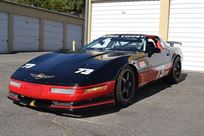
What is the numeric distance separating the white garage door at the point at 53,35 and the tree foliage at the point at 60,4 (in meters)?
12.9

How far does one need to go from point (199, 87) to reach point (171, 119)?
358 cm

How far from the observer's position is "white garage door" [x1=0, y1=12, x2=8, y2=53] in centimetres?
2283

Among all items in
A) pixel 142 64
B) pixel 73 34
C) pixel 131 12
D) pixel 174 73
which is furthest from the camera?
pixel 73 34

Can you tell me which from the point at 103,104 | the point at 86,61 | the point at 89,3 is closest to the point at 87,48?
the point at 86,61

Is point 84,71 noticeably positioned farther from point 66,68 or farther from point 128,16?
point 128,16

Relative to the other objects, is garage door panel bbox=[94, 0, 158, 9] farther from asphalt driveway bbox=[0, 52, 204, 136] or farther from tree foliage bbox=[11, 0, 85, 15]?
tree foliage bbox=[11, 0, 85, 15]

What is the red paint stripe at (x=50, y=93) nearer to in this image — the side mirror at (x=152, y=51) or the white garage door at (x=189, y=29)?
the side mirror at (x=152, y=51)

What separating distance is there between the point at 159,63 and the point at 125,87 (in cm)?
168

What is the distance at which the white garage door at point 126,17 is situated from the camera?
13773 mm

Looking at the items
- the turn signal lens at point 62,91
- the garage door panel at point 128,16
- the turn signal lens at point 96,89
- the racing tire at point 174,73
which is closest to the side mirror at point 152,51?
the racing tire at point 174,73

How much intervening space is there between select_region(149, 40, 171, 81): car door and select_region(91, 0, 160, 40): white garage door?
583 centimetres

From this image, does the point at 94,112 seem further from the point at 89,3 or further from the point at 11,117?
the point at 89,3

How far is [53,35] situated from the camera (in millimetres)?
29672

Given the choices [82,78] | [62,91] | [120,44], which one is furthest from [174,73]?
[62,91]
